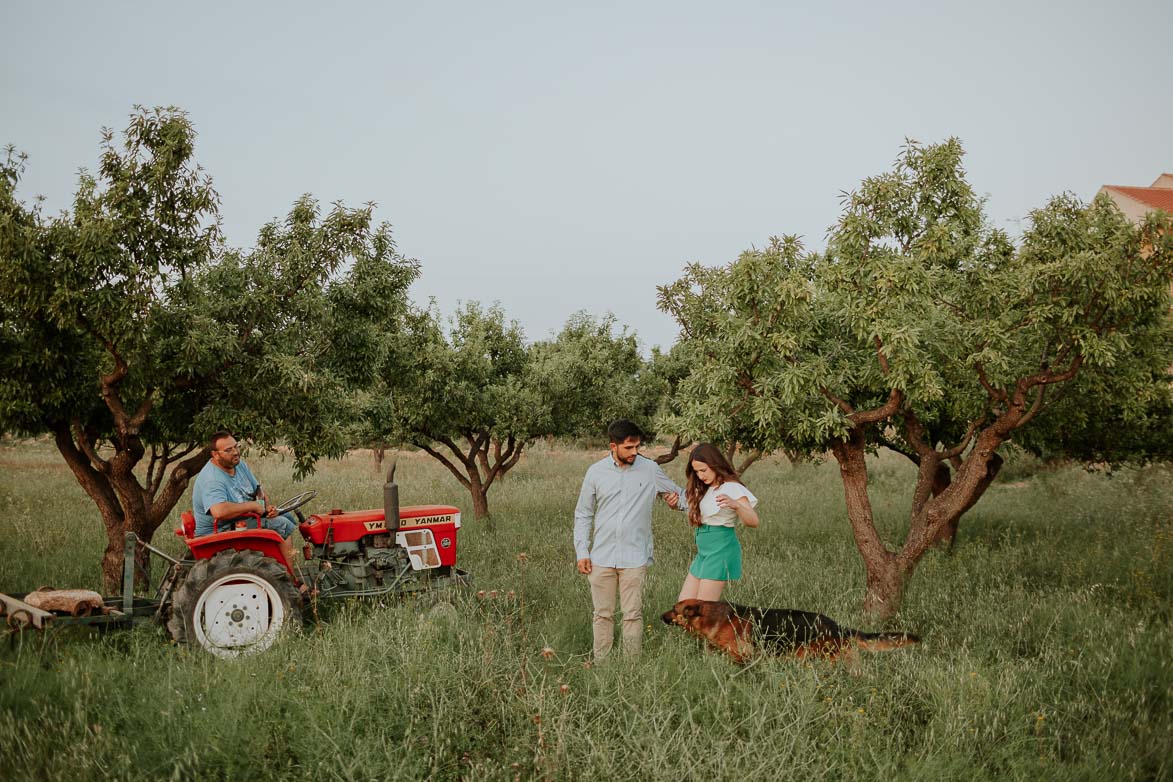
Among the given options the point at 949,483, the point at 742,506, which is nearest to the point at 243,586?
the point at 742,506

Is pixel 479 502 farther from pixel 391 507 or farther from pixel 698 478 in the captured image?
pixel 698 478

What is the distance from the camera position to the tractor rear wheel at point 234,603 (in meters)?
5.48

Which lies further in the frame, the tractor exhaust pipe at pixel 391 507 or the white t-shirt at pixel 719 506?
the tractor exhaust pipe at pixel 391 507

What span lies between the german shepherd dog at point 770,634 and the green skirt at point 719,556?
238 mm

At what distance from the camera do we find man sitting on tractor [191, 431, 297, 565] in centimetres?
586

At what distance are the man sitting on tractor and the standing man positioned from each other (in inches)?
100

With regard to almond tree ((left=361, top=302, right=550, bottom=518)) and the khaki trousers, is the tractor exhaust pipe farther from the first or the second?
almond tree ((left=361, top=302, right=550, bottom=518))

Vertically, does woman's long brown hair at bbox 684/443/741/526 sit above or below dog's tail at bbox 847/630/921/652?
above

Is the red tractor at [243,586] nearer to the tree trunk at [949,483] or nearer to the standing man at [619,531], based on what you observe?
the standing man at [619,531]

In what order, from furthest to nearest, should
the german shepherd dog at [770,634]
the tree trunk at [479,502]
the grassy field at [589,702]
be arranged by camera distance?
the tree trunk at [479,502] < the german shepherd dog at [770,634] < the grassy field at [589,702]

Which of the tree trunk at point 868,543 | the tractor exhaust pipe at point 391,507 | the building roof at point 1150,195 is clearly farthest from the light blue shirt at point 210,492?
the building roof at point 1150,195

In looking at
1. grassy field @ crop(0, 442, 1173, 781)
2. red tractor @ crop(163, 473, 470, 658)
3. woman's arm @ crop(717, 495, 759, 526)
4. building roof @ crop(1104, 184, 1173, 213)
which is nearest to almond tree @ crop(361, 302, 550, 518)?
red tractor @ crop(163, 473, 470, 658)

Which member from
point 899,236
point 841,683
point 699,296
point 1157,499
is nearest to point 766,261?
point 899,236

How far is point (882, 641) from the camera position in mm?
5215
